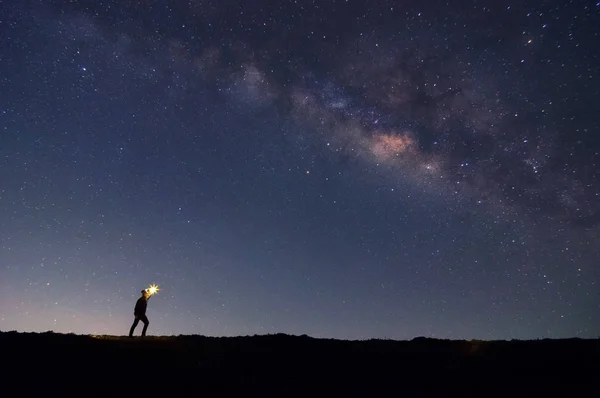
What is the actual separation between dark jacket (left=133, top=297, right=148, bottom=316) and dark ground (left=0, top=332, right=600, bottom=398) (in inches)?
58.6

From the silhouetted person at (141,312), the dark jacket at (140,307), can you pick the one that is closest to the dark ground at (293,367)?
the silhouetted person at (141,312)

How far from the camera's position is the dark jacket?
1323cm

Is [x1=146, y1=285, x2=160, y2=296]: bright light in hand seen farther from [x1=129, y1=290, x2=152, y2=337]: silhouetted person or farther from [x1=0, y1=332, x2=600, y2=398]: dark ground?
[x1=0, y1=332, x2=600, y2=398]: dark ground

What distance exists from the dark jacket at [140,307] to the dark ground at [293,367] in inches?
58.6

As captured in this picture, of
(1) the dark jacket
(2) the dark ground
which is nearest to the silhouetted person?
(1) the dark jacket

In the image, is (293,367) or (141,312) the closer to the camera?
(293,367)

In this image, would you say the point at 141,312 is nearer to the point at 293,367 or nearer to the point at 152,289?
the point at 152,289

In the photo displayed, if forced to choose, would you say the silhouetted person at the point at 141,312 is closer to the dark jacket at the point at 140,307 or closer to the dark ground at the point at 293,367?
the dark jacket at the point at 140,307

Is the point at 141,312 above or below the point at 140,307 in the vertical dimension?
below

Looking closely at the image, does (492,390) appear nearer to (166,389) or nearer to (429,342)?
(429,342)

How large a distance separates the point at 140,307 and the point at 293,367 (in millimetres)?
6190

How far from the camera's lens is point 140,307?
43.7 ft

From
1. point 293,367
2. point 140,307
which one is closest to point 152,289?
point 140,307

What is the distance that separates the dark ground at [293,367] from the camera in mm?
8891
